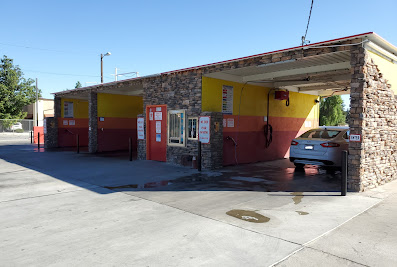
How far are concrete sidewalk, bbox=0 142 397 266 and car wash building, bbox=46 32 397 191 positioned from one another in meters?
1.70

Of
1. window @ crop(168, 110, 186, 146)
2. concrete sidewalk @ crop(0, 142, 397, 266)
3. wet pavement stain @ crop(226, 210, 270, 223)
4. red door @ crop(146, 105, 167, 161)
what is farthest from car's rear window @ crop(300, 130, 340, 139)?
red door @ crop(146, 105, 167, 161)

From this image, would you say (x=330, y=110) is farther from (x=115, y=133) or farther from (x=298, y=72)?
(x=298, y=72)

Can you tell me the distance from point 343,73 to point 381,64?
304 cm

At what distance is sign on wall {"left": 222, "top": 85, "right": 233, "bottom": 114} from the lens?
11430mm

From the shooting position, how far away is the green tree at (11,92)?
1502 inches

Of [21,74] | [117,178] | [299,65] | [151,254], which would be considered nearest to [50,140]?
[117,178]

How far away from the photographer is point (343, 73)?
10.9m

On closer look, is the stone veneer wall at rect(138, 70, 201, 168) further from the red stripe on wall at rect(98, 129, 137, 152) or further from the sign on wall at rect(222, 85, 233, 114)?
the red stripe on wall at rect(98, 129, 137, 152)

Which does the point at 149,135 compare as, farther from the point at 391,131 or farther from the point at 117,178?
the point at 391,131

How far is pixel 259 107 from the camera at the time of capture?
12906mm

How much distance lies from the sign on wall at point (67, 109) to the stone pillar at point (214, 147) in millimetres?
13254

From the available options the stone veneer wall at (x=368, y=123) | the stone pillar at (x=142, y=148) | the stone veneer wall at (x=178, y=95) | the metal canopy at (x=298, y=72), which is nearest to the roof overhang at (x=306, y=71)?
the metal canopy at (x=298, y=72)

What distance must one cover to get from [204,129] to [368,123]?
496cm

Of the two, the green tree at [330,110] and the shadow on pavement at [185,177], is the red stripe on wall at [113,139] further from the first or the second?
the green tree at [330,110]
